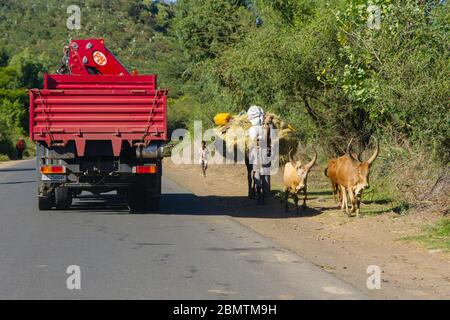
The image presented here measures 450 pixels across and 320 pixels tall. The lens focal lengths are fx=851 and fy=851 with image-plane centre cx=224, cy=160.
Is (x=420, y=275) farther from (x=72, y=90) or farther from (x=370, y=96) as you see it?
(x=72, y=90)

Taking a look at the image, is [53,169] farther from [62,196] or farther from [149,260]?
[149,260]

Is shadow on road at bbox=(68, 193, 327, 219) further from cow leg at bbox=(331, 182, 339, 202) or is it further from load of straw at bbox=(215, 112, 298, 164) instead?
load of straw at bbox=(215, 112, 298, 164)

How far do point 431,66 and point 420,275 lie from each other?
4.71 m

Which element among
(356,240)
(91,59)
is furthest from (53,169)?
(356,240)

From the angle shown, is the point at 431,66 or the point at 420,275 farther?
the point at 431,66

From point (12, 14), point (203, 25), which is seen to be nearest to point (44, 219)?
point (203, 25)

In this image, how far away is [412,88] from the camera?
1364cm

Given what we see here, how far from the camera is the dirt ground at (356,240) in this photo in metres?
9.74

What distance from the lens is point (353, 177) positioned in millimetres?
16016

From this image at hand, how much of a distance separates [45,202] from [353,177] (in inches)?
247

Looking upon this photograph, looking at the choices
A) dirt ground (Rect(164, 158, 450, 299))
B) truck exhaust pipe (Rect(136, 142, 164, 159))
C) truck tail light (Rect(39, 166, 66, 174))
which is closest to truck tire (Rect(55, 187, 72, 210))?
truck tail light (Rect(39, 166, 66, 174))

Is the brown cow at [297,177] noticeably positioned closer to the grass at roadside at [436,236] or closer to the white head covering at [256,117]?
the white head covering at [256,117]

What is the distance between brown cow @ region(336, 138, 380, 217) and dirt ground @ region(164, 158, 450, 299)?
0.38 metres
